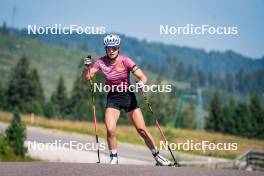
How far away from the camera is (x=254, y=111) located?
298 feet

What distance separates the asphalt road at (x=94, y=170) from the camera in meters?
8.84

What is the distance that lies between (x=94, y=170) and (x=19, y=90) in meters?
90.5

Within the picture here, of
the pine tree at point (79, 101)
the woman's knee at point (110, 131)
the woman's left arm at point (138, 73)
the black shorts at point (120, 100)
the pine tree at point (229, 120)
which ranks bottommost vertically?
the woman's knee at point (110, 131)

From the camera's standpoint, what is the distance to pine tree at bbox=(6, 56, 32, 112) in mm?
95562

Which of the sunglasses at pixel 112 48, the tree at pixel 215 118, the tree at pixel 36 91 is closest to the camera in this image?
the sunglasses at pixel 112 48

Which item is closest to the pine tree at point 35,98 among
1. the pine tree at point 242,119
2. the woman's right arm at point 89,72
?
the pine tree at point 242,119

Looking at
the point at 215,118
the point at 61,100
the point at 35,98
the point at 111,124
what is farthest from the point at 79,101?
the point at 111,124

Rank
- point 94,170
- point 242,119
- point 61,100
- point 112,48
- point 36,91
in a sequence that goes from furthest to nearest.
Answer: point 61,100 < point 36,91 < point 242,119 < point 112,48 < point 94,170

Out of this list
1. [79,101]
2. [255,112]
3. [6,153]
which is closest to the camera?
[6,153]

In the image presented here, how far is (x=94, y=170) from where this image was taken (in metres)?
9.20

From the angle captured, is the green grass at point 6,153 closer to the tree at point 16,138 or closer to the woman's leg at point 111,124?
the tree at point 16,138

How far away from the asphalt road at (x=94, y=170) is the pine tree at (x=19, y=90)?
283 ft

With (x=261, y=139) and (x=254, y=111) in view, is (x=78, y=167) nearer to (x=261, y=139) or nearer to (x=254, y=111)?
(x=261, y=139)

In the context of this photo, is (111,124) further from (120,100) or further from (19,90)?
(19,90)
